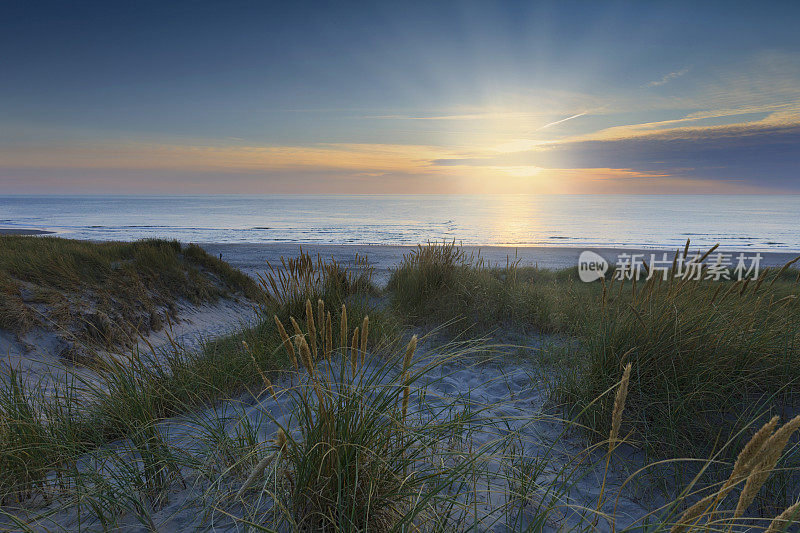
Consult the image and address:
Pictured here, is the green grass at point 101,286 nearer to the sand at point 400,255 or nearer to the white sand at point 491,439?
the white sand at point 491,439

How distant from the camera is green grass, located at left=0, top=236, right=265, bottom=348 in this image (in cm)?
545

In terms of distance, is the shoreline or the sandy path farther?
the shoreline

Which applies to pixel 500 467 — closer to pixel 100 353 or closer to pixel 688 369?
pixel 688 369

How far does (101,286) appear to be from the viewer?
6.63m

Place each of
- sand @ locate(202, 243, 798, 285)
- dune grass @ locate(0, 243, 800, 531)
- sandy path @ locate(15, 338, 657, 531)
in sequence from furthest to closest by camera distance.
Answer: sand @ locate(202, 243, 798, 285), sandy path @ locate(15, 338, 657, 531), dune grass @ locate(0, 243, 800, 531)

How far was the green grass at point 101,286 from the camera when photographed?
17.9ft

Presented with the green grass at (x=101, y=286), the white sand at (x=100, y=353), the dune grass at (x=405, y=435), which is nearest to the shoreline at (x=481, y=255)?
the green grass at (x=101, y=286)

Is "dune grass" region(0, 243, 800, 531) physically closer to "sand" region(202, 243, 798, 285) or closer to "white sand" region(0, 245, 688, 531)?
"white sand" region(0, 245, 688, 531)

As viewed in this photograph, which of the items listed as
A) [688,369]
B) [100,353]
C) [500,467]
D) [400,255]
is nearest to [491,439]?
[500,467]

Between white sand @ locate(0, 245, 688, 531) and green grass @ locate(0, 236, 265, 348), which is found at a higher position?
green grass @ locate(0, 236, 265, 348)

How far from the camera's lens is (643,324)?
2969mm

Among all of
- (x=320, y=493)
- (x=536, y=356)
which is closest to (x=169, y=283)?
(x=536, y=356)

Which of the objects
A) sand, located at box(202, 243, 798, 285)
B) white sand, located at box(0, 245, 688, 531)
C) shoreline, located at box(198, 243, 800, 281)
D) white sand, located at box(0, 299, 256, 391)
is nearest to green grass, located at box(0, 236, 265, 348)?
white sand, located at box(0, 299, 256, 391)

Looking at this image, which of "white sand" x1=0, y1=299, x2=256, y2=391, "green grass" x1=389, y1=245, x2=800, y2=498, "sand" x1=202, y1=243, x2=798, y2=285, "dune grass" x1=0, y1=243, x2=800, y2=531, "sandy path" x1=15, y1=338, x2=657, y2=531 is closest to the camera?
"dune grass" x1=0, y1=243, x2=800, y2=531
